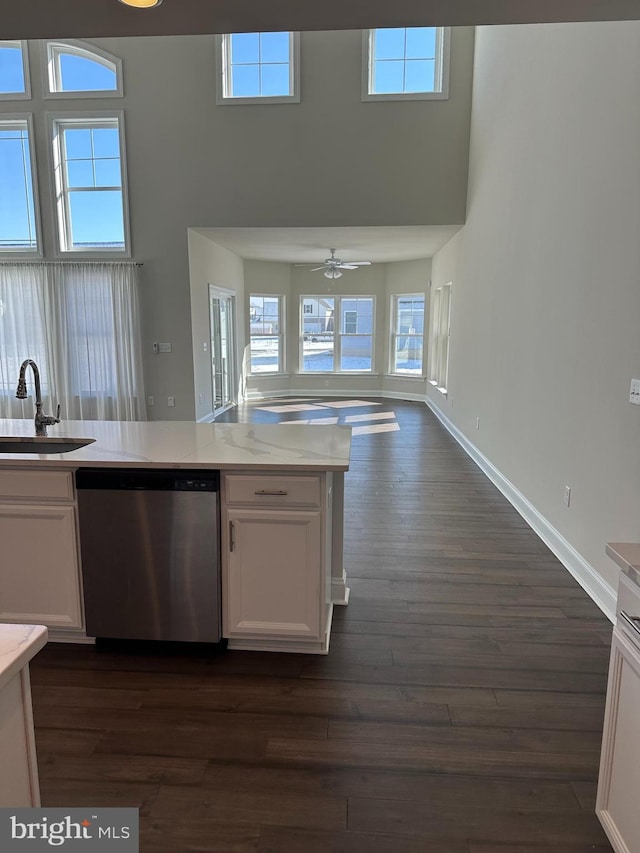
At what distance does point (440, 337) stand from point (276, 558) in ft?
24.6

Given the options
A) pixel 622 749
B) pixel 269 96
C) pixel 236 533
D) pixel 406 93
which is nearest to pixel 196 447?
pixel 236 533

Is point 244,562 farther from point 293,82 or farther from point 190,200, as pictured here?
point 293,82

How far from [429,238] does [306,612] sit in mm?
6814

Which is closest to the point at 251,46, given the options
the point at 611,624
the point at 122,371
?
the point at 122,371

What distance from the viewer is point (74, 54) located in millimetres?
6895

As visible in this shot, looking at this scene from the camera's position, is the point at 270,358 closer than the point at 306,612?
No

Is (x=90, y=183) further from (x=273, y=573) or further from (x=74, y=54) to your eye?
(x=273, y=573)

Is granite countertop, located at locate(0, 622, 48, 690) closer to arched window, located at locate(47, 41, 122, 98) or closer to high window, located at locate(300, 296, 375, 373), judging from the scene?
arched window, located at locate(47, 41, 122, 98)

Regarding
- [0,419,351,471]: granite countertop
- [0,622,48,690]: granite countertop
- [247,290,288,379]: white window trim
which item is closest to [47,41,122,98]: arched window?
[247,290,288,379]: white window trim

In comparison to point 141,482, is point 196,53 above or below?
above

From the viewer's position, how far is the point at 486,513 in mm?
4344

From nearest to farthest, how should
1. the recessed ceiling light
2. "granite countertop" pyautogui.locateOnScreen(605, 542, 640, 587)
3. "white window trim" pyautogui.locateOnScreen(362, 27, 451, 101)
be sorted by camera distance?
"granite countertop" pyautogui.locateOnScreen(605, 542, 640, 587), the recessed ceiling light, "white window trim" pyautogui.locateOnScreen(362, 27, 451, 101)

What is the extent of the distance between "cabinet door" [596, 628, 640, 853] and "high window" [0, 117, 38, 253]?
7903mm

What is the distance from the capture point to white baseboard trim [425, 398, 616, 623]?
286cm
